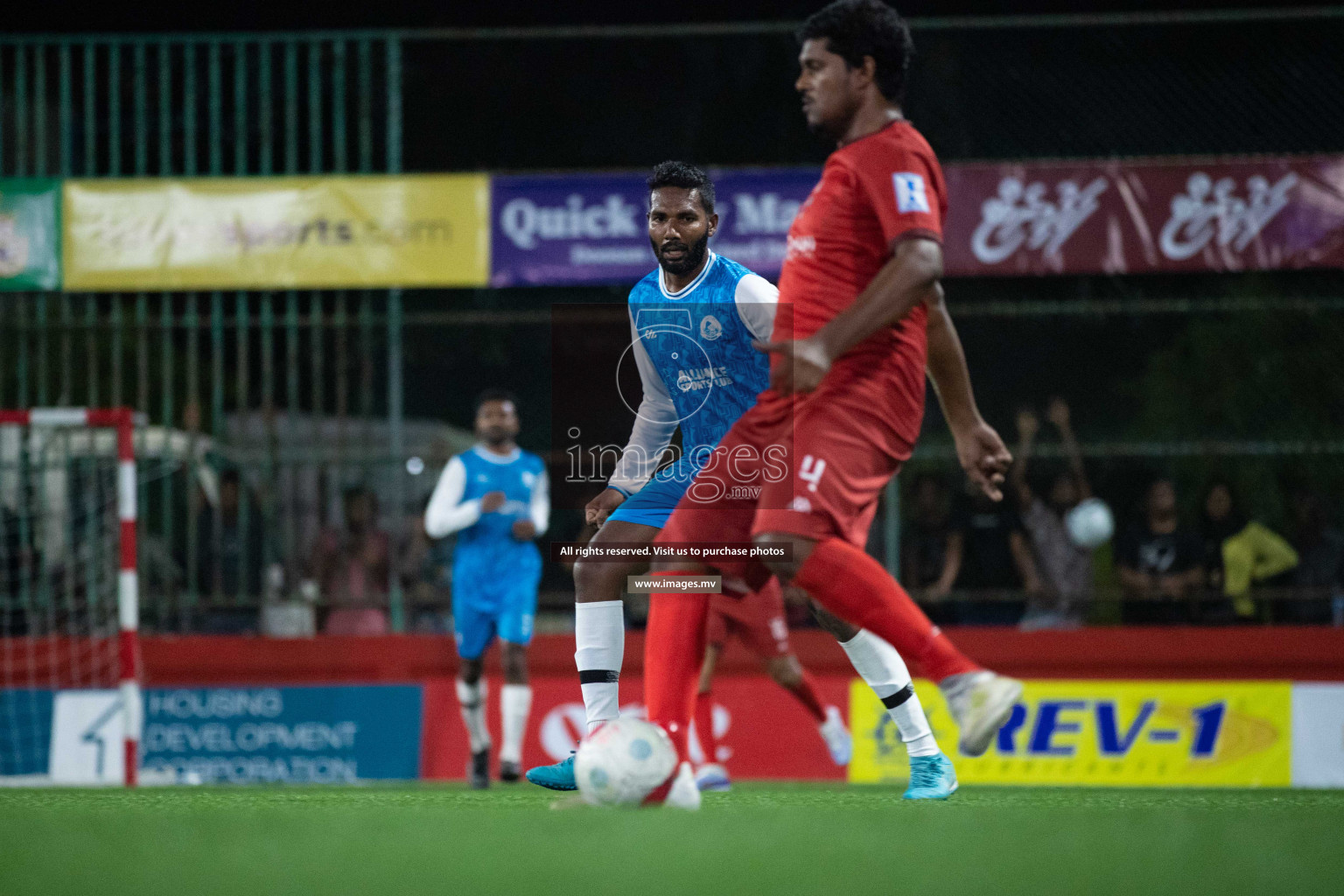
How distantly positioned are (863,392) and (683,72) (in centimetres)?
826

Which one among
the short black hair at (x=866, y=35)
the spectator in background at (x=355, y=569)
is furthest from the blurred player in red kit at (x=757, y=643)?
the short black hair at (x=866, y=35)

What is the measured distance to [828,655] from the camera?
10117mm

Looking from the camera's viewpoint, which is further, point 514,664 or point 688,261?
point 514,664

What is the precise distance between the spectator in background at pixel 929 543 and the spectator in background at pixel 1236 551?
1688mm

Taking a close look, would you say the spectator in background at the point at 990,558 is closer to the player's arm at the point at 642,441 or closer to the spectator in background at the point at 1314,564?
the spectator in background at the point at 1314,564

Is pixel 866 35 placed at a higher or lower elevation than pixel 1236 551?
higher

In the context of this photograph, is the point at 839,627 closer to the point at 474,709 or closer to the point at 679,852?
the point at 679,852

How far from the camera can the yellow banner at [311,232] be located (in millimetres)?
10695

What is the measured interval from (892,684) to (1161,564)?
6.15 meters

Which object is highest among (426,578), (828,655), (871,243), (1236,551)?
(871,243)

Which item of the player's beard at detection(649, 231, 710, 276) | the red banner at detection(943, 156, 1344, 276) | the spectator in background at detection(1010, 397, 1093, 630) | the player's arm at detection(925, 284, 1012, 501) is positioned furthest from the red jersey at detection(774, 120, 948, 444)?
the red banner at detection(943, 156, 1344, 276)

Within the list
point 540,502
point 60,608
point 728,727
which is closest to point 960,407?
point 540,502

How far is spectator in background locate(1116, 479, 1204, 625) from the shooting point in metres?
10.0

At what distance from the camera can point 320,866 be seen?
9.11ft
